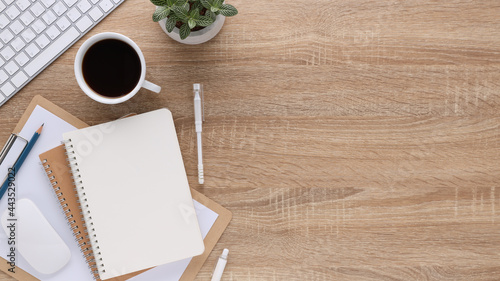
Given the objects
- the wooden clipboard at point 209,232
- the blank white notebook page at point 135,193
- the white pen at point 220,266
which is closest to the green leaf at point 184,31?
the blank white notebook page at point 135,193

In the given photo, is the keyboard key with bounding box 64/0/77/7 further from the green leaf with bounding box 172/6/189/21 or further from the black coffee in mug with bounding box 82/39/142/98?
the green leaf with bounding box 172/6/189/21

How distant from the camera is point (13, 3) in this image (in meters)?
0.70

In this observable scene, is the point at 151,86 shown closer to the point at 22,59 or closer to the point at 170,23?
the point at 170,23

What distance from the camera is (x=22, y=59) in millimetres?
712

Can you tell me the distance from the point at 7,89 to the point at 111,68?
7.7 inches

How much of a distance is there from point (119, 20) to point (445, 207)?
669mm

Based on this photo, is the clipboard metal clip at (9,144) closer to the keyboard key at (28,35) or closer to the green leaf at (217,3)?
the keyboard key at (28,35)

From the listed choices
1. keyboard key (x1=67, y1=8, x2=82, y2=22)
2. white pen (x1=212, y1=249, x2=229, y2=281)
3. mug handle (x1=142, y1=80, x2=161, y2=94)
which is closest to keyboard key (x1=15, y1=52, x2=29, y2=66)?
keyboard key (x1=67, y1=8, x2=82, y2=22)

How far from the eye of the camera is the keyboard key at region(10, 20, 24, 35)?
0.71 m

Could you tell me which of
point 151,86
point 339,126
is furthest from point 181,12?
point 339,126

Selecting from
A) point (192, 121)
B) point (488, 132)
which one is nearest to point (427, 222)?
point (488, 132)

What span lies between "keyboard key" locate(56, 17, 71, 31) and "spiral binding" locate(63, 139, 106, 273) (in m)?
0.19

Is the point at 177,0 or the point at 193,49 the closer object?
the point at 177,0

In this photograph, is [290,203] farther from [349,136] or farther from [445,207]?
[445,207]
